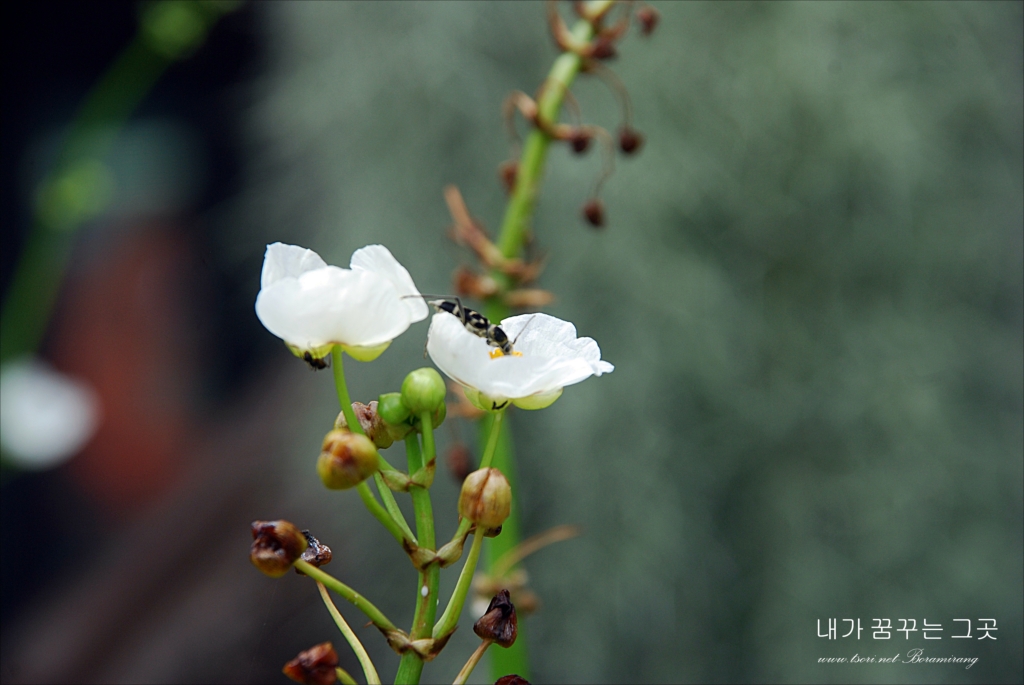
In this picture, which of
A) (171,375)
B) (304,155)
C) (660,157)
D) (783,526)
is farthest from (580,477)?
(171,375)

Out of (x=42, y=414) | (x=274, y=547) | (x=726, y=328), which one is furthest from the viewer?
(x=42, y=414)

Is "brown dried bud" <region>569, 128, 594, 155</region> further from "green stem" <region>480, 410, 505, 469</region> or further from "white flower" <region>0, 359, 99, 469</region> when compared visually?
"white flower" <region>0, 359, 99, 469</region>

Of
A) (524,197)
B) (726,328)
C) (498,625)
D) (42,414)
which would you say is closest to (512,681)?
(498,625)

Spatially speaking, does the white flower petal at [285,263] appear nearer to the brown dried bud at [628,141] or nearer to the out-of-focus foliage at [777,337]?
the brown dried bud at [628,141]

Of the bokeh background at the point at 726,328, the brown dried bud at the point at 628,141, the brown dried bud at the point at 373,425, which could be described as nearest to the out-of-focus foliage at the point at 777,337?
the bokeh background at the point at 726,328

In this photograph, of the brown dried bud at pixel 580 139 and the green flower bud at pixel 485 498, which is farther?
the brown dried bud at pixel 580 139

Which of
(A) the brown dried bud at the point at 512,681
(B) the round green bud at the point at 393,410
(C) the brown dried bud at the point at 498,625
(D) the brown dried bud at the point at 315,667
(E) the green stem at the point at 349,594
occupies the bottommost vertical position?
(A) the brown dried bud at the point at 512,681

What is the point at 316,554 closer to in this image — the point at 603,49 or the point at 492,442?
the point at 492,442

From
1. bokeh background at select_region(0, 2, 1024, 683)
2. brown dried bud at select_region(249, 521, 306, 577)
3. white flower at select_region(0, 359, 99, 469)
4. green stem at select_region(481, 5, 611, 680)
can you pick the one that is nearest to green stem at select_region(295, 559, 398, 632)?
brown dried bud at select_region(249, 521, 306, 577)
